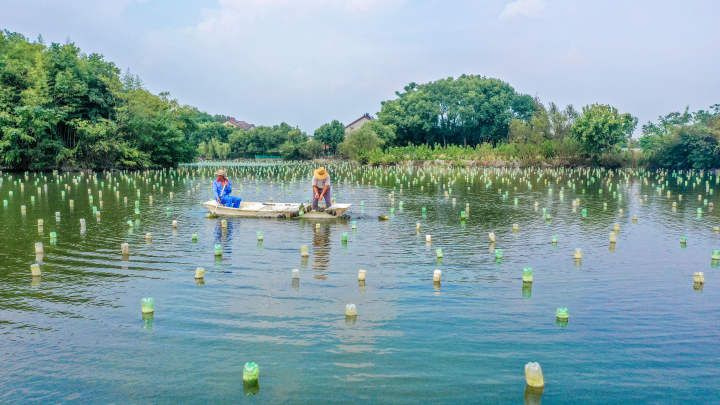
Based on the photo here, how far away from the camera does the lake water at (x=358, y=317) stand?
29.2 ft

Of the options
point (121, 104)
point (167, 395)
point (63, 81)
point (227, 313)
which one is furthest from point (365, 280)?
point (121, 104)

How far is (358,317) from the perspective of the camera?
11.8 m

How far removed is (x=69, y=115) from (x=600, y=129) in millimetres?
59854

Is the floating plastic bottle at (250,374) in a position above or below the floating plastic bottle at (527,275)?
below

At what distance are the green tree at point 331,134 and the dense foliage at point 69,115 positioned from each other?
3851 centimetres

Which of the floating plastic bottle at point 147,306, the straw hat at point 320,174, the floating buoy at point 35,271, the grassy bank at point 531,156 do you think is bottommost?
the floating plastic bottle at point 147,306

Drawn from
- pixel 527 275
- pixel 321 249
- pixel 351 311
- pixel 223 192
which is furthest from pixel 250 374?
pixel 223 192

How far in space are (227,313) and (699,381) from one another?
338 inches

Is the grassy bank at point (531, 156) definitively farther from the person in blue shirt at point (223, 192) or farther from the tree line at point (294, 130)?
the person in blue shirt at point (223, 192)

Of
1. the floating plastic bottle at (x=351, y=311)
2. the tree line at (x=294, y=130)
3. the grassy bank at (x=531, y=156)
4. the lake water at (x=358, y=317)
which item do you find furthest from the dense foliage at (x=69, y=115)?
the floating plastic bottle at (x=351, y=311)

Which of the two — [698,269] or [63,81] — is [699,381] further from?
[63,81]

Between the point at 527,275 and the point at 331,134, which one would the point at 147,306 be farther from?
the point at 331,134

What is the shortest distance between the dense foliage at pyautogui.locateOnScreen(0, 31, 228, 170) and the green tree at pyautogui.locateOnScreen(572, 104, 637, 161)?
162ft

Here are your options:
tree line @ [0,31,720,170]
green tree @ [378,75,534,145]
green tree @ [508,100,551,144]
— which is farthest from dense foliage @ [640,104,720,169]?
green tree @ [378,75,534,145]
